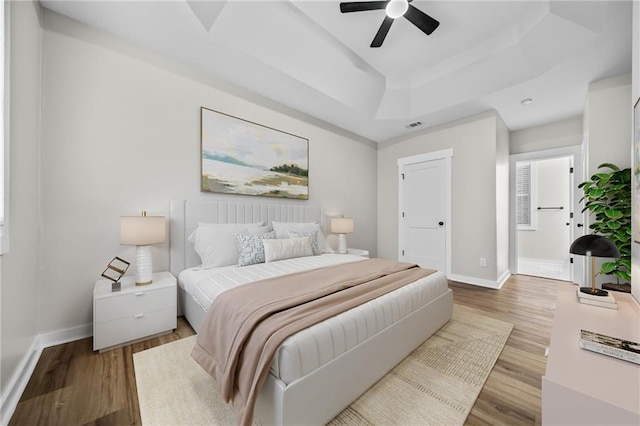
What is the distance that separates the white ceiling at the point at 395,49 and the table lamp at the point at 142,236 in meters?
1.72

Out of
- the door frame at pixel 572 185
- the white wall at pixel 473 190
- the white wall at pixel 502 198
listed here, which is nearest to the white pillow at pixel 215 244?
the white wall at pixel 473 190

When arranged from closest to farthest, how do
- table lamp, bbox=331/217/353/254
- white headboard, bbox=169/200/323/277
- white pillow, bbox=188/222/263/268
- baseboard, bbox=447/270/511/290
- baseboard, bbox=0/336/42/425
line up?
1. baseboard, bbox=0/336/42/425
2. white pillow, bbox=188/222/263/268
3. white headboard, bbox=169/200/323/277
4. baseboard, bbox=447/270/511/290
5. table lamp, bbox=331/217/353/254

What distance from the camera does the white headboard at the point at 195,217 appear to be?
2.62 metres

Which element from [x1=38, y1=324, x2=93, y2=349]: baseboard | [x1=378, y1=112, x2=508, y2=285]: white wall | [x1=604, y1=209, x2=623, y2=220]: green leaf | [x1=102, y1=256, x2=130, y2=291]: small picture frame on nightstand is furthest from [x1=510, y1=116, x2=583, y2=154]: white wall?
[x1=38, y1=324, x2=93, y2=349]: baseboard

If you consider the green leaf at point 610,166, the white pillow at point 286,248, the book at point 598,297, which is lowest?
the book at point 598,297

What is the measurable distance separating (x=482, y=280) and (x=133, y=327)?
4.34m

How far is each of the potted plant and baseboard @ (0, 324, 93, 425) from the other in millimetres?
4749

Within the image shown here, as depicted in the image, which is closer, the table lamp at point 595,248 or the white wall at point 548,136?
the table lamp at point 595,248

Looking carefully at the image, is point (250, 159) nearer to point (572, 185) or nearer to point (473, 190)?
point (473, 190)

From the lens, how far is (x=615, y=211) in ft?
8.41

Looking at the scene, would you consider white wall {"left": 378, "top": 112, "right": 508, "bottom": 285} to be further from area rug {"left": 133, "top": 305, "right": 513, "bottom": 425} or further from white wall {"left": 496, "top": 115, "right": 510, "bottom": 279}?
area rug {"left": 133, "top": 305, "right": 513, "bottom": 425}

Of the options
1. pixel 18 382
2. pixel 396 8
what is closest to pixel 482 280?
pixel 396 8

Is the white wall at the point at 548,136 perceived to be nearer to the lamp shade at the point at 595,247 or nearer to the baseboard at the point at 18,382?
the lamp shade at the point at 595,247

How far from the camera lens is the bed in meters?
1.14
